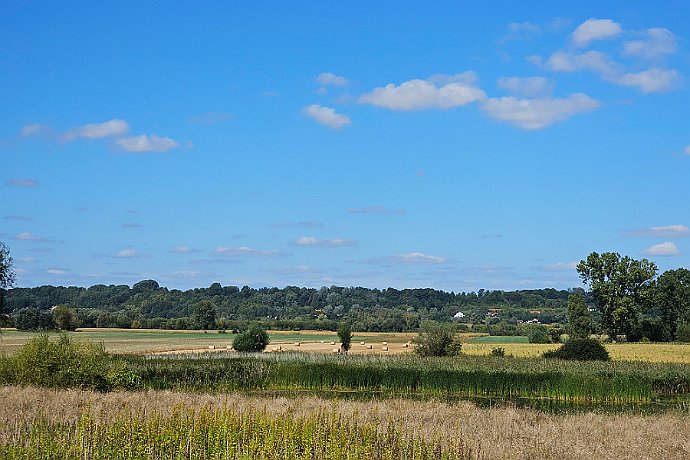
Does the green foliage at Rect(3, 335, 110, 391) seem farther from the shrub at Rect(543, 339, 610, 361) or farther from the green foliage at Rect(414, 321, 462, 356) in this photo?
the shrub at Rect(543, 339, 610, 361)

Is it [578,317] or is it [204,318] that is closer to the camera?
[578,317]

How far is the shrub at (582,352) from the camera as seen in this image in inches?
1949

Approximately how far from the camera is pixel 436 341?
5372cm

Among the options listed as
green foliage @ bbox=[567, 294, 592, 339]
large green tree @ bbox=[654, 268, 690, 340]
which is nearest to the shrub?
green foliage @ bbox=[567, 294, 592, 339]

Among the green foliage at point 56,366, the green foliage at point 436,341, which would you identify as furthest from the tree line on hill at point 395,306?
the green foliage at point 56,366

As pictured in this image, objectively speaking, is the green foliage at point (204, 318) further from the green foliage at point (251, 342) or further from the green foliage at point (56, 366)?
the green foliage at point (56, 366)

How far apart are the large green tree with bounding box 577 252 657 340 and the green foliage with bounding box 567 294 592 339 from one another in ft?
12.8

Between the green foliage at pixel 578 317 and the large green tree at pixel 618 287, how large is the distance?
391cm

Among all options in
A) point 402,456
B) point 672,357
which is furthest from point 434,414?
point 672,357

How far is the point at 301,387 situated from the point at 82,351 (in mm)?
15389

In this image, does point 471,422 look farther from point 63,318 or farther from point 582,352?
point 63,318

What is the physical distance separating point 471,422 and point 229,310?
150149 mm

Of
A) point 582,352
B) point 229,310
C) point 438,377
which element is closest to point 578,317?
point 582,352

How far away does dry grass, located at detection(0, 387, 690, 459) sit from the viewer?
54.1 ft
